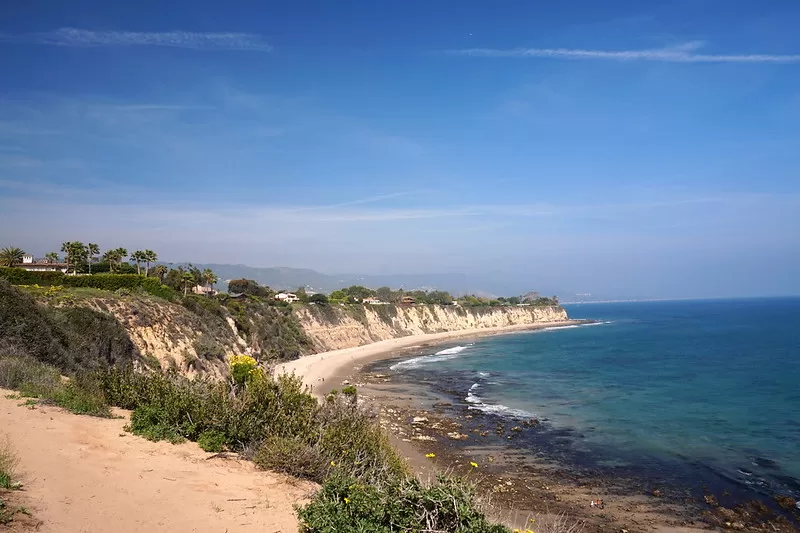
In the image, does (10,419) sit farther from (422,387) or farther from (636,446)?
(422,387)

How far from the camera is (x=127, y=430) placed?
1028cm

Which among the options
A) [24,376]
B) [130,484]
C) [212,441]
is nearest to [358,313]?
[24,376]

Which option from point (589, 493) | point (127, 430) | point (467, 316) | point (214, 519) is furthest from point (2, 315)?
point (467, 316)

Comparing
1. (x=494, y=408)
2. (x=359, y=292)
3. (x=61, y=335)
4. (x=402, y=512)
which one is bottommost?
(x=494, y=408)

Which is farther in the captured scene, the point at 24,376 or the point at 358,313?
the point at 358,313

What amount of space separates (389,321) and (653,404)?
198ft

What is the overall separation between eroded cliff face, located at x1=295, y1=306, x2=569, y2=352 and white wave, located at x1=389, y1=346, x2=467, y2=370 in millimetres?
13311

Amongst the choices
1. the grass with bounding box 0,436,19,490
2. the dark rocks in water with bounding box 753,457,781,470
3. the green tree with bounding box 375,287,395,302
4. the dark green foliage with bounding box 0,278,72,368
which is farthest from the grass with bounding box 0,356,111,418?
the green tree with bounding box 375,287,395,302

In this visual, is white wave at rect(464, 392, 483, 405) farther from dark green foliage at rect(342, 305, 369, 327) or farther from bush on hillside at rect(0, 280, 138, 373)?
dark green foliage at rect(342, 305, 369, 327)

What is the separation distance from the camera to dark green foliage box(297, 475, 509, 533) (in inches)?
252

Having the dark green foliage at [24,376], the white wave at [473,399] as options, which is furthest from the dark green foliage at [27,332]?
the white wave at [473,399]

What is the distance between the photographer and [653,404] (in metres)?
31.1

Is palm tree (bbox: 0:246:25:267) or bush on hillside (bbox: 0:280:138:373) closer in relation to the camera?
bush on hillside (bbox: 0:280:138:373)

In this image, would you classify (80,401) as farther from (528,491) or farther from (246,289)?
(246,289)
